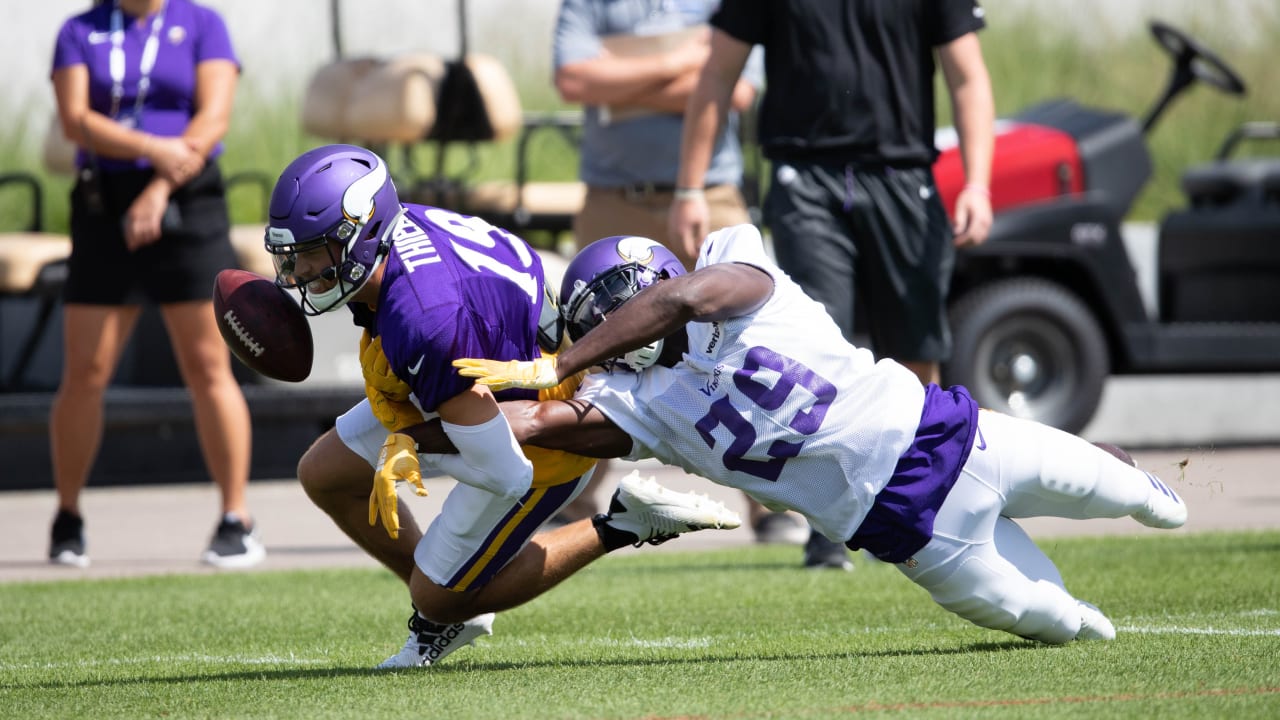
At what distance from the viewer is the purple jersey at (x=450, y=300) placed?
4.17 m

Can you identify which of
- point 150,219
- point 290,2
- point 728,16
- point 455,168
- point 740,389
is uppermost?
point 728,16

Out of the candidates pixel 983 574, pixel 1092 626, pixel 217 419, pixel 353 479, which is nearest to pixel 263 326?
pixel 353 479

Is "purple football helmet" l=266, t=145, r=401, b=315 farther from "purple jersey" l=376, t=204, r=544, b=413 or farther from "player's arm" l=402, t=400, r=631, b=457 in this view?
"player's arm" l=402, t=400, r=631, b=457

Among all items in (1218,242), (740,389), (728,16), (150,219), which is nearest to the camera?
(740,389)

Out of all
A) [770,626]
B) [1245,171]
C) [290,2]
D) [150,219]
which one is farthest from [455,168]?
[770,626]

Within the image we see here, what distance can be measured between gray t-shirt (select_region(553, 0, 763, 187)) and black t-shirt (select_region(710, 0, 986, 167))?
103cm

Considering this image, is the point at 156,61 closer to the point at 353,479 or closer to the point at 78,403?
the point at 78,403

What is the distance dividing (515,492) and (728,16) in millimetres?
2473

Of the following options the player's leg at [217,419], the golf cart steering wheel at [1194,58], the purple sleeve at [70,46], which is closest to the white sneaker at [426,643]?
the player's leg at [217,419]

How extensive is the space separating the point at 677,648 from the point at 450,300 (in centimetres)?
114

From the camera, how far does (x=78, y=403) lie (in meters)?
7.00

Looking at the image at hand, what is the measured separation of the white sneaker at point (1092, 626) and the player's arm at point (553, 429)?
45.8 inches

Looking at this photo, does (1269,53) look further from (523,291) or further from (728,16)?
(523,291)

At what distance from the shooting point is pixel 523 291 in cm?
455
